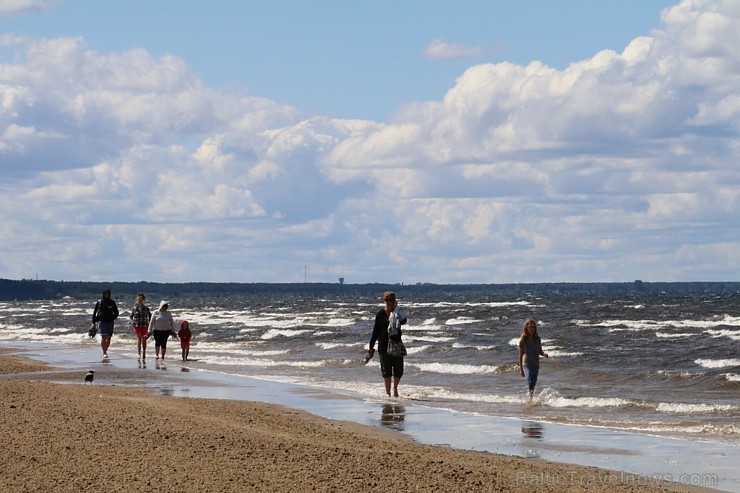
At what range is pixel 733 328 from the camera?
44125 millimetres

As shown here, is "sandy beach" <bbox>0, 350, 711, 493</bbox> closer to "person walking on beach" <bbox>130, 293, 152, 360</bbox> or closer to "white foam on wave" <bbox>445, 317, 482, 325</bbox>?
"person walking on beach" <bbox>130, 293, 152, 360</bbox>

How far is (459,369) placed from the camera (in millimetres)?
26109

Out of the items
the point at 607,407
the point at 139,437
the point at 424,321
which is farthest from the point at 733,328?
the point at 139,437

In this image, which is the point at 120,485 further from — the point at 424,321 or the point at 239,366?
the point at 424,321

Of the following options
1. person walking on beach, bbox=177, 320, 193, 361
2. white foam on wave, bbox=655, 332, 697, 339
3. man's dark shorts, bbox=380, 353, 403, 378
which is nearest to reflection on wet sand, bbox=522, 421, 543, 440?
man's dark shorts, bbox=380, 353, 403, 378

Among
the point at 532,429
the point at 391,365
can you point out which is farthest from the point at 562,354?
the point at 532,429

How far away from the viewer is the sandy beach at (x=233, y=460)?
28.7ft

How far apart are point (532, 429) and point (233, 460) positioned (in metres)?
5.44

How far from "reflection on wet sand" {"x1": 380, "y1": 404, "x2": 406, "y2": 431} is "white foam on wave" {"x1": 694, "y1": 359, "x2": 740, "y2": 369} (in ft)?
37.6

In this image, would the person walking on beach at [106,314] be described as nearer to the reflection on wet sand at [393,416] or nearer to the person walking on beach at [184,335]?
the person walking on beach at [184,335]

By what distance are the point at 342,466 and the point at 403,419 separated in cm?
550

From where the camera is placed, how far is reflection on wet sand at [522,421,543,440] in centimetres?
1330

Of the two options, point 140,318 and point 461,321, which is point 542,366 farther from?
point 461,321

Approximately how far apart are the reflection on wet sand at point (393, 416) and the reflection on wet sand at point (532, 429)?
61.1 inches
